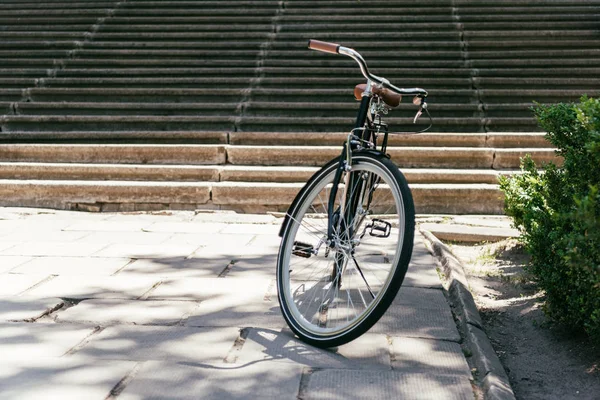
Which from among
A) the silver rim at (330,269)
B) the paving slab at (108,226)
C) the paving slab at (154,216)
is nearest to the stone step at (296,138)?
the paving slab at (154,216)

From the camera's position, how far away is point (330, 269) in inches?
139

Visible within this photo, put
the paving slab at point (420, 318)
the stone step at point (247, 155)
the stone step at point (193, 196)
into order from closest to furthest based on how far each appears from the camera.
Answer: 1. the paving slab at point (420, 318)
2. the stone step at point (193, 196)
3. the stone step at point (247, 155)

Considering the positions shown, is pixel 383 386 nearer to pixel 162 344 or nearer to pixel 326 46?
pixel 162 344

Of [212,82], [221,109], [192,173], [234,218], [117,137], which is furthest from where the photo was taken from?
[212,82]

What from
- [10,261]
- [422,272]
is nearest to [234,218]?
[10,261]

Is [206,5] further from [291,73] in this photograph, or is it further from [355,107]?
[355,107]

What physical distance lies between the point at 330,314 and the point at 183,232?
2.39 m

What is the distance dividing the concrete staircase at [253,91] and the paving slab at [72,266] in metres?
2.12

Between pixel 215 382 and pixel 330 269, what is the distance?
1111 millimetres

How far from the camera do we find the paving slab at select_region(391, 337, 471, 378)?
9.06 feet

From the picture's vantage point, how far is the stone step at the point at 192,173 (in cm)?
664

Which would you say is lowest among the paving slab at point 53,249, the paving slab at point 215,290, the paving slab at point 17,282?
the paving slab at point 53,249

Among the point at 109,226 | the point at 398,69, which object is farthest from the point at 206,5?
the point at 109,226

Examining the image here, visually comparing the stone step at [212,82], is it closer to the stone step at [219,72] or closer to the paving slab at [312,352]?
the stone step at [219,72]
